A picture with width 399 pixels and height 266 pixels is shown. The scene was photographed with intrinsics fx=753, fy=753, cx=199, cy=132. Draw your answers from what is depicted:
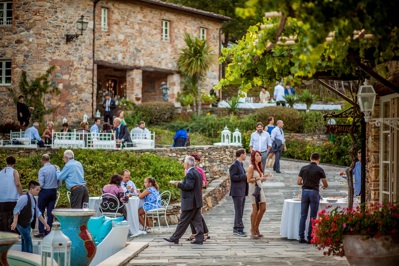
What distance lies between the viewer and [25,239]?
481 inches

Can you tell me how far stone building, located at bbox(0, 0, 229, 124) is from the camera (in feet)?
Result: 98.8

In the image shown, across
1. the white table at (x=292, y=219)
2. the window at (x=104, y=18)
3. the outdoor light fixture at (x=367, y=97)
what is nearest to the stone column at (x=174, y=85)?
the window at (x=104, y=18)

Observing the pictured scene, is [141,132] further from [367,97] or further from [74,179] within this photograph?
[367,97]

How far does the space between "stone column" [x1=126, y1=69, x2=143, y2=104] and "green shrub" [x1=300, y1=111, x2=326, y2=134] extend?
298 inches

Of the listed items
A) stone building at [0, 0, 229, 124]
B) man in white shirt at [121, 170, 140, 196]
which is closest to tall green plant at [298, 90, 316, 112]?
stone building at [0, 0, 229, 124]

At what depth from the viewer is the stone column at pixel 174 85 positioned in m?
35.4

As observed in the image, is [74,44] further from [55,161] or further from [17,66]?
[55,161]

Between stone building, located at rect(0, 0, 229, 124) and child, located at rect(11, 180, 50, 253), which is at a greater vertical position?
stone building, located at rect(0, 0, 229, 124)

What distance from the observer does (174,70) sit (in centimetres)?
3541

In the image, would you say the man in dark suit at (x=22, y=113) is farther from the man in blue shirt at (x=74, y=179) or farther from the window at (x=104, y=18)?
the man in blue shirt at (x=74, y=179)

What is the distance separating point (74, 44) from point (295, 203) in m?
18.4

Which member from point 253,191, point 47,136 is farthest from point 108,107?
point 253,191

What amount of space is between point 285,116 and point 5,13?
39.6ft

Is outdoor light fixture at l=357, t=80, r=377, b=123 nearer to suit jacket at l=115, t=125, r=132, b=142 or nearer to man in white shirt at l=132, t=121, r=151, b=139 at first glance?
suit jacket at l=115, t=125, r=132, b=142
